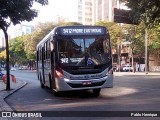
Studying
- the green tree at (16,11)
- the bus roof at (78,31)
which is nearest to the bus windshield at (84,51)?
the bus roof at (78,31)

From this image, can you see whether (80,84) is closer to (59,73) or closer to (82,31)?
(59,73)

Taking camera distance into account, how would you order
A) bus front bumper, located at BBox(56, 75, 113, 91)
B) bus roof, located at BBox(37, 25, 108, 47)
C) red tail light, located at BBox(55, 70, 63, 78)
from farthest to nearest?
bus roof, located at BBox(37, 25, 108, 47) < red tail light, located at BBox(55, 70, 63, 78) < bus front bumper, located at BBox(56, 75, 113, 91)

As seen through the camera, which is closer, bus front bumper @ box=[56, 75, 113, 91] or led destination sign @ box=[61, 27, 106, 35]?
bus front bumper @ box=[56, 75, 113, 91]

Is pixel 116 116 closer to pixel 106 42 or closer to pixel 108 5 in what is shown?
pixel 106 42

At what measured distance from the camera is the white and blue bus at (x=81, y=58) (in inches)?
639

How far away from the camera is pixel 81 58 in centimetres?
1634

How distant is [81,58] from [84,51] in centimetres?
34

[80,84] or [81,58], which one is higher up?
[81,58]

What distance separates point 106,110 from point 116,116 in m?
1.43

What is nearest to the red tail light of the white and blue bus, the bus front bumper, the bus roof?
the white and blue bus

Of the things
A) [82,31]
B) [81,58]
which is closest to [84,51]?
[81,58]

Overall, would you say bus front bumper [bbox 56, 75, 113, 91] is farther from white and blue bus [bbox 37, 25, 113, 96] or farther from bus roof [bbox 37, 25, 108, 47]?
bus roof [bbox 37, 25, 108, 47]

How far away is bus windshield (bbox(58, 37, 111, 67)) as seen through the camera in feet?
53.5

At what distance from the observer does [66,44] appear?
54.4 ft
